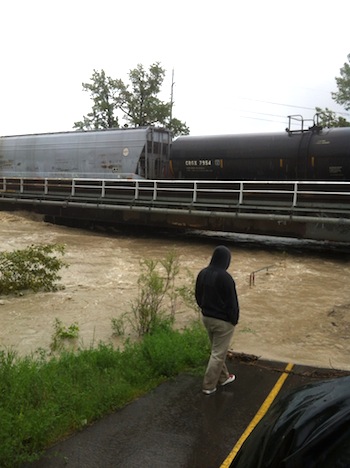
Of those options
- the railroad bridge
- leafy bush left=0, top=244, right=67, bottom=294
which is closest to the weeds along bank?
leafy bush left=0, top=244, right=67, bottom=294

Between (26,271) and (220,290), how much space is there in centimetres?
634

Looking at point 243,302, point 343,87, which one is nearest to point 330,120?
point 343,87

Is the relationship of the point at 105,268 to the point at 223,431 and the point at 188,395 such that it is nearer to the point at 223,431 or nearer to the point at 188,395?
the point at 188,395

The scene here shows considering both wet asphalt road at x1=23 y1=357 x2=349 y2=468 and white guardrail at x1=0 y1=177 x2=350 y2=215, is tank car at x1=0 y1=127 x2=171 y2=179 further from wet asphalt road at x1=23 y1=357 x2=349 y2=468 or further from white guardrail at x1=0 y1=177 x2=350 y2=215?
wet asphalt road at x1=23 y1=357 x2=349 y2=468

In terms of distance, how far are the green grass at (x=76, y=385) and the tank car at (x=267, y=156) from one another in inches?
468

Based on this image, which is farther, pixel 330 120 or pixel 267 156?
pixel 330 120

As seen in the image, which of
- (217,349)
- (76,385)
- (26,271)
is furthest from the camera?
(26,271)

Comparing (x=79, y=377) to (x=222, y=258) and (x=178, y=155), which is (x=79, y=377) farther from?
(x=178, y=155)

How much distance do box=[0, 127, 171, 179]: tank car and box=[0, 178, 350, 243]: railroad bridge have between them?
129 cm

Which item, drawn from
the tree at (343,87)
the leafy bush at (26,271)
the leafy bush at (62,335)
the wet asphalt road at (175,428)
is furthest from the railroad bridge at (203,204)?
the tree at (343,87)

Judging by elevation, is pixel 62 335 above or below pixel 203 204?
below

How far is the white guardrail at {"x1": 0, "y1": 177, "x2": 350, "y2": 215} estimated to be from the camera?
1502 centimetres

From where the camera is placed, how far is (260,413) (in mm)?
4219

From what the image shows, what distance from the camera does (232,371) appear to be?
5375mm
